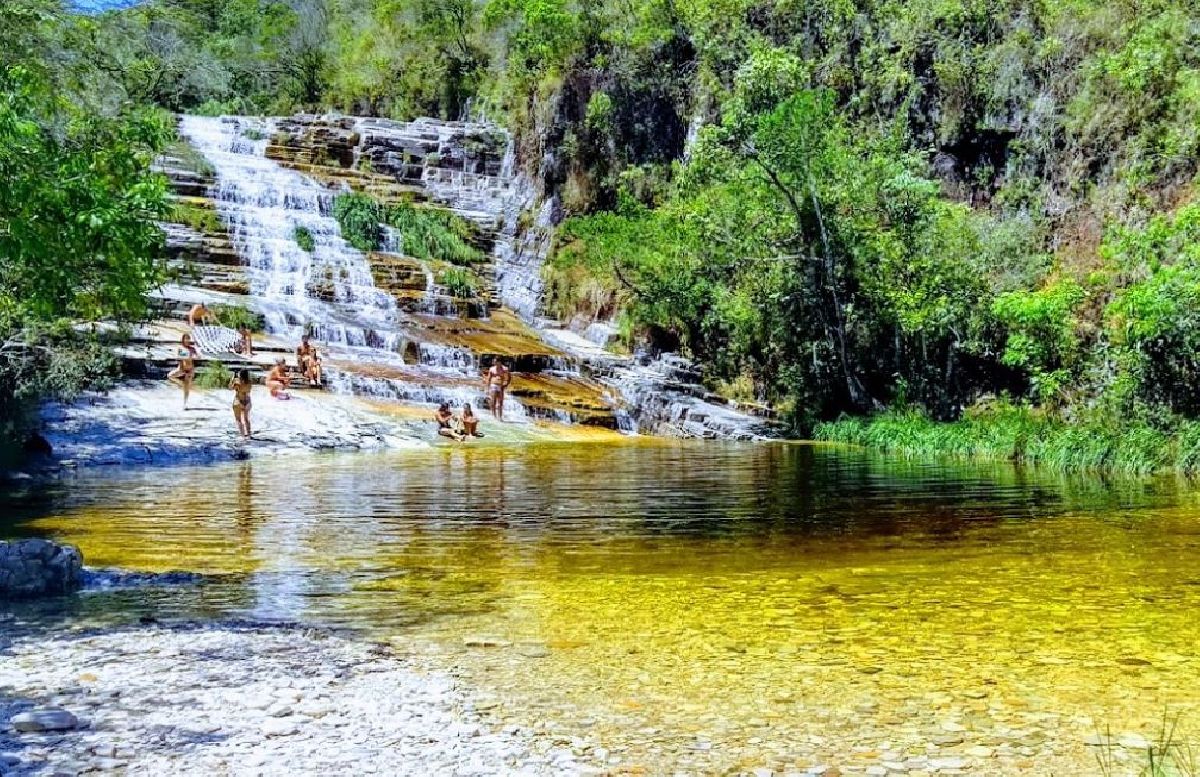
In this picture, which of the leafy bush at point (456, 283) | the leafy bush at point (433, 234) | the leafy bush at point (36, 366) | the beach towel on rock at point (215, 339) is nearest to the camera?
the leafy bush at point (36, 366)

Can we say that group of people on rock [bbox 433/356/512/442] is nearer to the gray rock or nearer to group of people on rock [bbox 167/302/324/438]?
group of people on rock [bbox 167/302/324/438]

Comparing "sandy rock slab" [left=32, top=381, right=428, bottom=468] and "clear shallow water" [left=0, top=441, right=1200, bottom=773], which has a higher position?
"sandy rock slab" [left=32, top=381, right=428, bottom=468]

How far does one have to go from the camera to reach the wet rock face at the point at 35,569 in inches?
304

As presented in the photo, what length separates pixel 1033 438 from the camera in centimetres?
2102

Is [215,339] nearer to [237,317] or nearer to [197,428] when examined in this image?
[237,317]

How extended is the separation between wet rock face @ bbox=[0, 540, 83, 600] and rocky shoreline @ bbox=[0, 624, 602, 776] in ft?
4.75

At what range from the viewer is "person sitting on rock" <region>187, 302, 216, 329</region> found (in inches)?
1146

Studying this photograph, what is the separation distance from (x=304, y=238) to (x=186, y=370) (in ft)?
49.2

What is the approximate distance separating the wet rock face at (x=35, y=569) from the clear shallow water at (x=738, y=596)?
61cm

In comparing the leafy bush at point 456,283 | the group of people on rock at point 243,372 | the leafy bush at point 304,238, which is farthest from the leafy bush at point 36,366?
the leafy bush at point 456,283

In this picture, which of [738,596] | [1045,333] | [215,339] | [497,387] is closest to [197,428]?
[215,339]

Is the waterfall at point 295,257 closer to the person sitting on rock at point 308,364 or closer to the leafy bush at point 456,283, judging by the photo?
the leafy bush at point 456,283

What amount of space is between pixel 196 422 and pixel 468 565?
51.6 feet

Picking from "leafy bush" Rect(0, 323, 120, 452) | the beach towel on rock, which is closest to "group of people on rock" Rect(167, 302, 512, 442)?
the beach towel on rock
